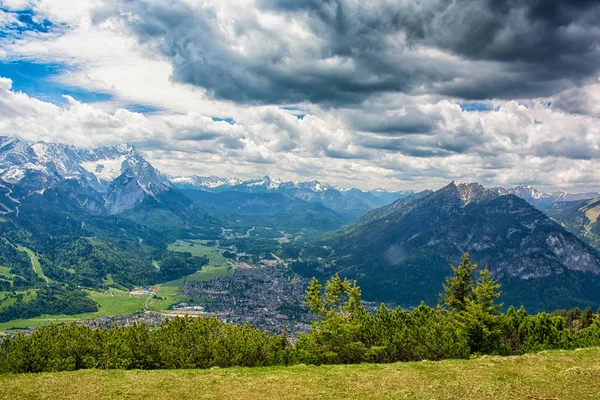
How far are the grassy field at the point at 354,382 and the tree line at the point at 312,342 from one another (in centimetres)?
1036

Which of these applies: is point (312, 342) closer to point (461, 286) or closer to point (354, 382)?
point (354, 382)

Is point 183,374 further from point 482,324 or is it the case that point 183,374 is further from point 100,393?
point 482,324

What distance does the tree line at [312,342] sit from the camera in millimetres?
61156

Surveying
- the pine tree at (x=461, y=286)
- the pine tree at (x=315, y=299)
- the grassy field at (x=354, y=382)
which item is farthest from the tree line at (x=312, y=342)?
the grassy field at (x=354, y=382)

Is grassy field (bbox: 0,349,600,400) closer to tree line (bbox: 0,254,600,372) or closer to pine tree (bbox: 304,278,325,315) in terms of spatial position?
tree line (bbox: 0,254,600,372)

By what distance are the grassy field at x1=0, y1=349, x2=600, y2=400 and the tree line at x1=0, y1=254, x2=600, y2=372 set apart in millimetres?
10364

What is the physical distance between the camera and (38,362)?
5884cm

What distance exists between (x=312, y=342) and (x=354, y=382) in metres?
23.3

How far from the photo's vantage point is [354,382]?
45.8 meters

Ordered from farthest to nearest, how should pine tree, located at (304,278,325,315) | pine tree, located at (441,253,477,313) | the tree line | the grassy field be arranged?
pine tree, located at (304,278,325,315), pine tree, located at (441,253,477,313), the tree line, the grassy field

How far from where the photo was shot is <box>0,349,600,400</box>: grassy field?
131 feet

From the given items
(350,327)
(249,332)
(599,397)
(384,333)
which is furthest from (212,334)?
(599,397)

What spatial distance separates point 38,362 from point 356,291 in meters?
55.5

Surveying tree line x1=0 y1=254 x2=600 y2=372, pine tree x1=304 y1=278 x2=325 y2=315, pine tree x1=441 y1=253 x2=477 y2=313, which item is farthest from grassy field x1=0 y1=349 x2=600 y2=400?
pine tree x1=304 y1=278 x2=325 y2=315
